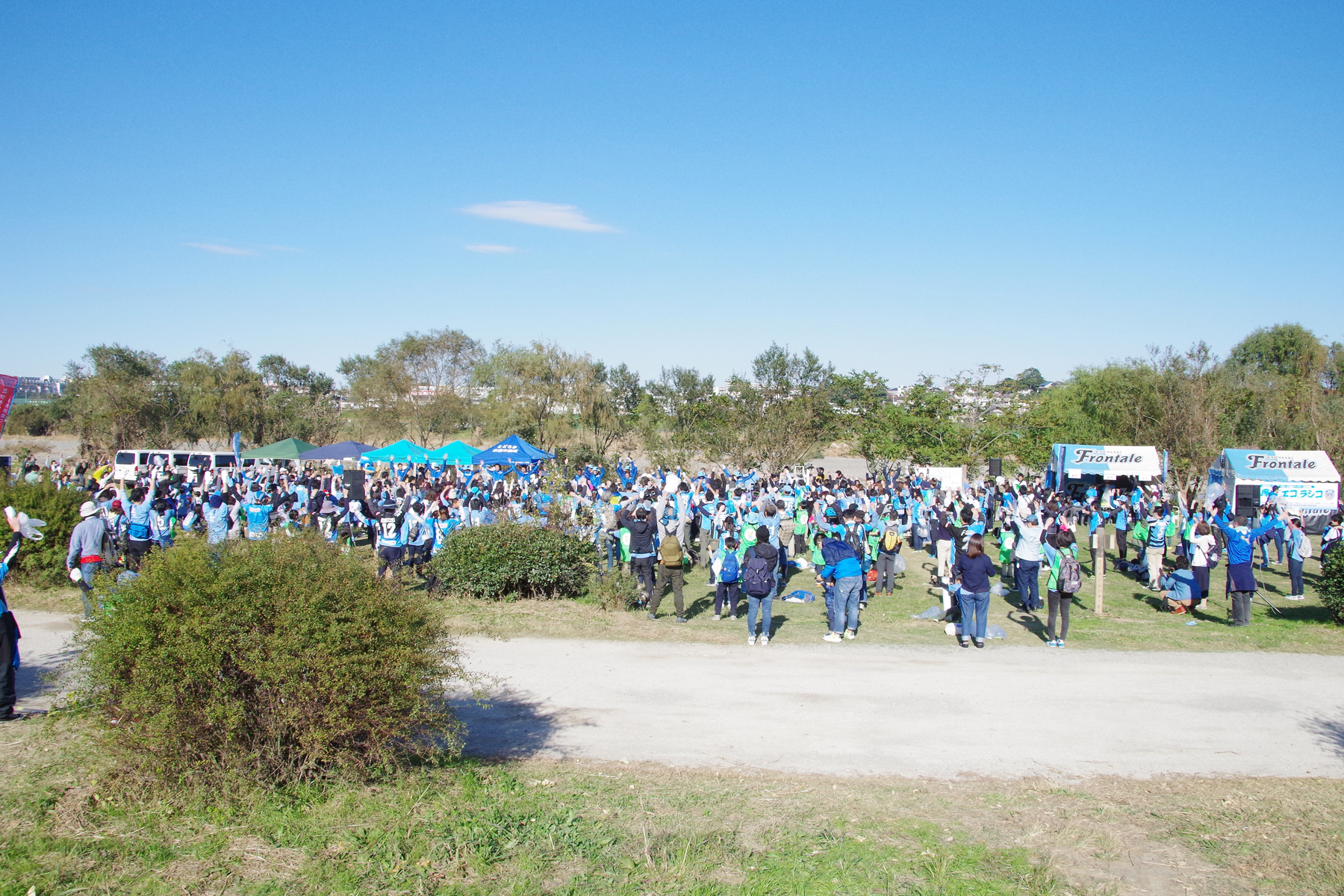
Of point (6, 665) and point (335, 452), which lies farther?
point (335, 452)

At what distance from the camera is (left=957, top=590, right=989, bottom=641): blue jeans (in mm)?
10328

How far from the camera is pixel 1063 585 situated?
1018 centimetres

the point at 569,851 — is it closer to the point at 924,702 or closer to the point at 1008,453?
the point at 924,702

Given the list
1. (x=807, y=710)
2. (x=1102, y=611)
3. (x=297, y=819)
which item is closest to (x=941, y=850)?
(x=807, y=710)

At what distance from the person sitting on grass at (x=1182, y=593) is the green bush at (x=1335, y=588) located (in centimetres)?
153

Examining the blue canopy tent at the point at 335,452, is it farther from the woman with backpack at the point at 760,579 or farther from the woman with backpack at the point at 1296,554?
the woman with backpack at the point at 1296,554

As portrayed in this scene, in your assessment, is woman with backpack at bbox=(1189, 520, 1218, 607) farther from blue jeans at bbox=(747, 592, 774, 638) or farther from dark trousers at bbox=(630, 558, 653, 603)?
dark trousers at bbox=(630, 558, 653, 603)

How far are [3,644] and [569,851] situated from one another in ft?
16.8

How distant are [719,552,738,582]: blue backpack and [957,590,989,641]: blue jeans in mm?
2901

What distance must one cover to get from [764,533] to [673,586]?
1.70 m

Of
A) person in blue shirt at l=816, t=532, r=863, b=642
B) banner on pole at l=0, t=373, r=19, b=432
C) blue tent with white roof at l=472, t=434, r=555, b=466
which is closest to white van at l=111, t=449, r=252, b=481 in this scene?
blue tent with white roof at l=472, t=434, r=555, b=466

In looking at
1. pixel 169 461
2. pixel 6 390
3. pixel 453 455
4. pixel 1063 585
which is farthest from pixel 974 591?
pixel 169 461

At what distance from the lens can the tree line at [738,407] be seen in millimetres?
30156

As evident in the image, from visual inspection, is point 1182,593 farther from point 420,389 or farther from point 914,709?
point 420,389
